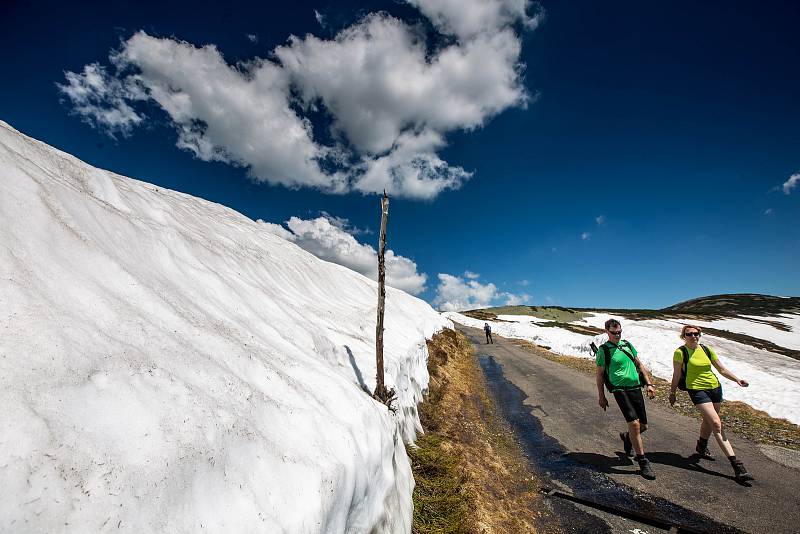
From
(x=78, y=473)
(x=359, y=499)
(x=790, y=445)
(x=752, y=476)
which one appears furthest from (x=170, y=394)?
(x=790, y=445)

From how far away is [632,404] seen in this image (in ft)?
22.1

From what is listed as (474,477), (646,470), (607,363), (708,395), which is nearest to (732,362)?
(708,395)

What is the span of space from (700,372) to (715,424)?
3.18 ft

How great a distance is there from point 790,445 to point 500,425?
6.84 m

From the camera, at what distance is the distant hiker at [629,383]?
263 inches

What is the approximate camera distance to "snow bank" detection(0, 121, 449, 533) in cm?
249

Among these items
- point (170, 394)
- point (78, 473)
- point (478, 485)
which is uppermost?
point (170, 394)

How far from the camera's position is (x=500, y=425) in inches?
427

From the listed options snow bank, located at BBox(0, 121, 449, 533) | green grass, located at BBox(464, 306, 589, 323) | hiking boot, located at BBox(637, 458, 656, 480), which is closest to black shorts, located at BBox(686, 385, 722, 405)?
hiking boot, located at BBox(637, 458, 656, 480)

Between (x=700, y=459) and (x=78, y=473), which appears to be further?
(x=700, y=459)

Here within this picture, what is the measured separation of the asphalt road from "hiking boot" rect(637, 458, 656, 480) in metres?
0.09

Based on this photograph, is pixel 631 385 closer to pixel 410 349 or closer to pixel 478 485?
pixel 478 485

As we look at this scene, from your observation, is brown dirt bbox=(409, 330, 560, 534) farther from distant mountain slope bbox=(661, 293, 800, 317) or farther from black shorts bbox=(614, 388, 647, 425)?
distant mountain slope bbox=(661, 293, 800, 317)

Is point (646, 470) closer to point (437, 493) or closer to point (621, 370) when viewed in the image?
point (621, 370)
